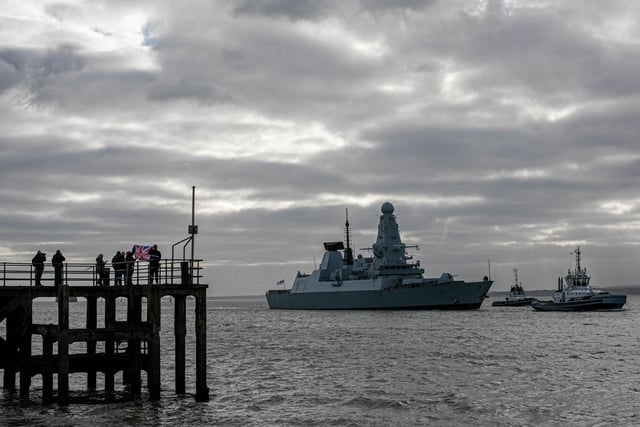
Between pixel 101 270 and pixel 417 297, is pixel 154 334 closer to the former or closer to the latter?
pixel 101 270

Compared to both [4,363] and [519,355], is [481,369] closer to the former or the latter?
[519,355]

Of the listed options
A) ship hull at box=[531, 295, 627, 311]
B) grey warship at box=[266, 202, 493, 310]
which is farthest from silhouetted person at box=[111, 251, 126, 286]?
ship hull at box=[531, 295, 627, 311]

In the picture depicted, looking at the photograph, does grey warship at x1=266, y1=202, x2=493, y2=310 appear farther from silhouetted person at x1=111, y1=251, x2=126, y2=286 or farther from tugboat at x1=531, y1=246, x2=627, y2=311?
silhouetted person at x1=111, y1=251, x2=126, y2=286

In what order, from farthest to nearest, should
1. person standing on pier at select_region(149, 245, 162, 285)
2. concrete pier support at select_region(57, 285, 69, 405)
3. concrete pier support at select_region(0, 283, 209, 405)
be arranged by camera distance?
1. person standing on pier at select_region(149, 245, 162, 285)
2. concrete pier support at select_region(0, 283, 209, 405)
3. concrete pier support at select_region(57, 285, 69, 405)

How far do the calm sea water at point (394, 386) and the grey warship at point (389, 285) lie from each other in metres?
43.0

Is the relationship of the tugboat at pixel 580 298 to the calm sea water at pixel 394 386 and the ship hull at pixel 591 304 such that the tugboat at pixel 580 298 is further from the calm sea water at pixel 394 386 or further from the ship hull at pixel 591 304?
the calm sea water at pixel 394 386

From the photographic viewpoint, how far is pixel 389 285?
329 ft

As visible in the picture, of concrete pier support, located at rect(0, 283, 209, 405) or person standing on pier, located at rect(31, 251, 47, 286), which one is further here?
person standing on pier, located at rect(31, 251, 47, 286)

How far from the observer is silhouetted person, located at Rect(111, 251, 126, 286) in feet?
85.3

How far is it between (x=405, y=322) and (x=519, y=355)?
32.9 meters

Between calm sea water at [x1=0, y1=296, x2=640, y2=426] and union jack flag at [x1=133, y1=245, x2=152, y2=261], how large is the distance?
4886 millimetres

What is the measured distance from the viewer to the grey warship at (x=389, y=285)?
98.9m

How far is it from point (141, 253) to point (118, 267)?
117cm

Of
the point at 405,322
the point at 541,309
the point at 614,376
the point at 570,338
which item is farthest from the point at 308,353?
the point at 541,309
